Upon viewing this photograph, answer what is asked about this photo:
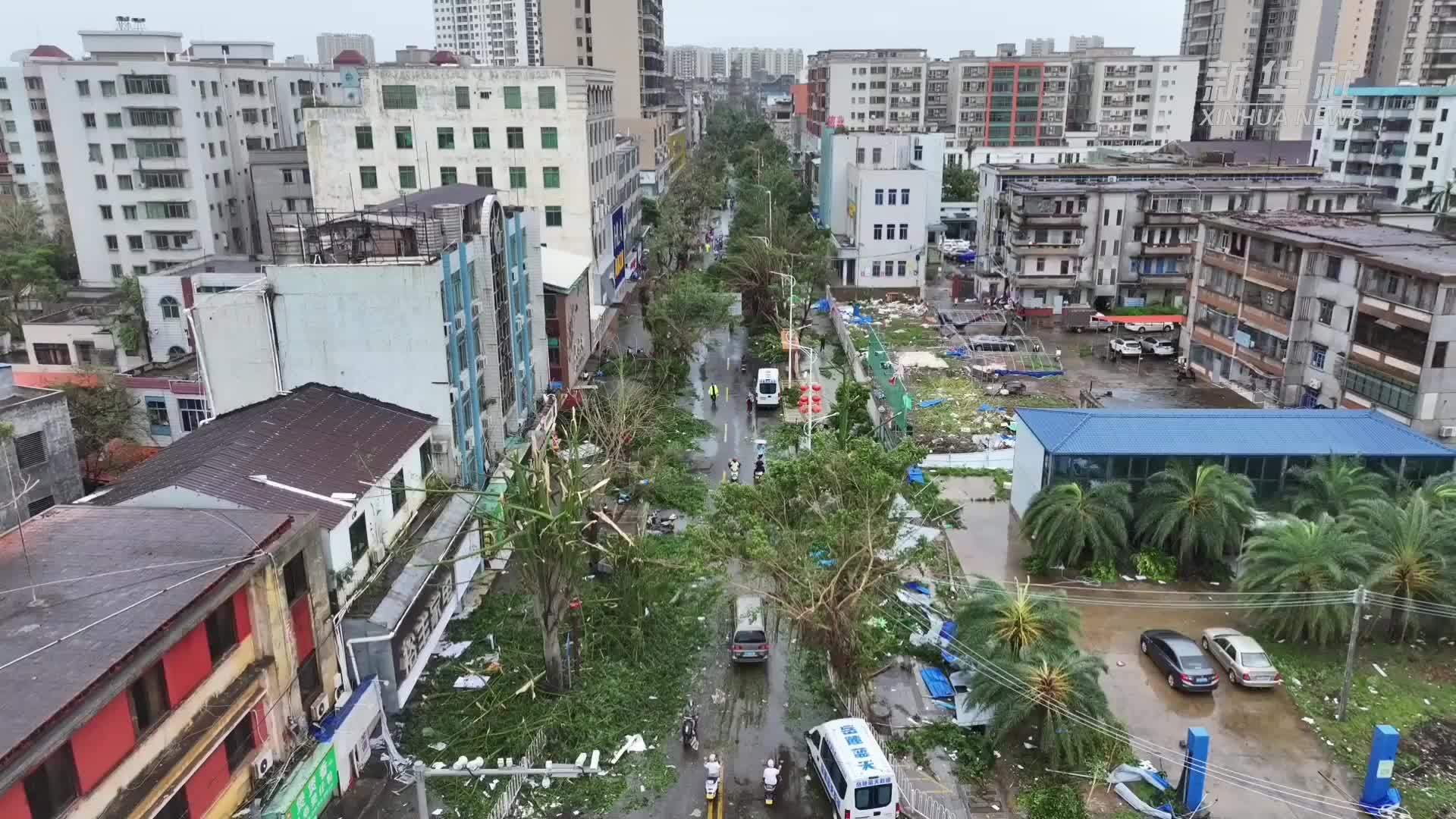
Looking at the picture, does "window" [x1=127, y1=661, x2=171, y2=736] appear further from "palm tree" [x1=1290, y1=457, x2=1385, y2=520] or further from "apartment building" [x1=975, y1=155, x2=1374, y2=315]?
"apartment building" [x1=975, y1=155, x2=1374, y2=315]

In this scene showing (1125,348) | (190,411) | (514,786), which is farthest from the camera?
(1125,348)

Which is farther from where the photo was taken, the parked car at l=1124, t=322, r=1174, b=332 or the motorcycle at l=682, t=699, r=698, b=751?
the parked car at l=1124, t=322, r=1174, b=332

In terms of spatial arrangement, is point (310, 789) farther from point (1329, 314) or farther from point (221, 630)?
point (1329, 314)

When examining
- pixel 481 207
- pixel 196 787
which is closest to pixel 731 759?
pixel 196 787

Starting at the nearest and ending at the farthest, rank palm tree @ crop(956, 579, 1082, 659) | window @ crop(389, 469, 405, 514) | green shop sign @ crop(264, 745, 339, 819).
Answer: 1. green shop sign @ crop(264, 745, 339, 819)
2. palm tree @ crop(956, 579, 1082, 659)
3. window @ crop(389, 469, 405, 514)

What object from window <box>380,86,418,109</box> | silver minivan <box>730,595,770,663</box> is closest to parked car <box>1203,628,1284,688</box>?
silver minivan <box>730,595,770,663</box>

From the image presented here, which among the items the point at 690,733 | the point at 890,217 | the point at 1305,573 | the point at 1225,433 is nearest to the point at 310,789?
the point at 690,733

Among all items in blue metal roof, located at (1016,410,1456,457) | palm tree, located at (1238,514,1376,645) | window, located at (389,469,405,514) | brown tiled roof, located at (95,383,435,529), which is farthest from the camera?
blue metal roof, located at (1016,410,1456,457)
